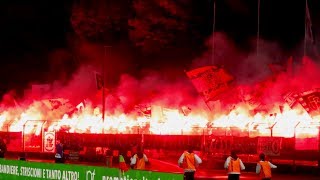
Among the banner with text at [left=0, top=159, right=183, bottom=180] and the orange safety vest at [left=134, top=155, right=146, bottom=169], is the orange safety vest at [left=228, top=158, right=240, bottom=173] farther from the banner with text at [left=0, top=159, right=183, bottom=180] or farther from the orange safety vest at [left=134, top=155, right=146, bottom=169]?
the banner with text at [left=0, top=159, right=183, bottom=180]

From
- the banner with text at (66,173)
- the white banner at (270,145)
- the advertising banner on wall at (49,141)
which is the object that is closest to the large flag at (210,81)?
the white banner at (270,145)

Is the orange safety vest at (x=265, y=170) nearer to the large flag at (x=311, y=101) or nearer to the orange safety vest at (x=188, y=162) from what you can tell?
the orange safety vest at (x=188, y=162)

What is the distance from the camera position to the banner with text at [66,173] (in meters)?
17.6

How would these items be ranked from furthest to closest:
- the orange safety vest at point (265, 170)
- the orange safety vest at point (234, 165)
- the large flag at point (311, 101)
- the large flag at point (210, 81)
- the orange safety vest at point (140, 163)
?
1. the large flag at point (210, 81)
2. the large flag at point (311, 101)
3. the orange safety vest at point (140, 163)
4. the orange safety vest at point (234, 165)
5. the orange safety vest at point (265, 170)

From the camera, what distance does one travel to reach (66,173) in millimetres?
20953

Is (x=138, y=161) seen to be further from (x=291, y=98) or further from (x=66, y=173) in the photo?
(x=291, y=98)

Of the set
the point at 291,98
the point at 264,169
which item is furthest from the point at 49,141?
the point at 264,169

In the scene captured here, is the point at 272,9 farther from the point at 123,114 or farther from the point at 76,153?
the point at 76,153

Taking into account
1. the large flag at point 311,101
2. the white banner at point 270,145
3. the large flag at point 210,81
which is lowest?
the white banner at point 270,145

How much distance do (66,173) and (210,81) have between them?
25.0m

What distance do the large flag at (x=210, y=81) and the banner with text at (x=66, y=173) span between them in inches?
872

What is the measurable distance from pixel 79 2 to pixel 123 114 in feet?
49.2

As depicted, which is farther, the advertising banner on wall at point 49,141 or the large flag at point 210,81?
the advertising banner on wall at point 49,141

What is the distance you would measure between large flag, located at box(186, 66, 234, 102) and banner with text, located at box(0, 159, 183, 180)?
2215 cm
